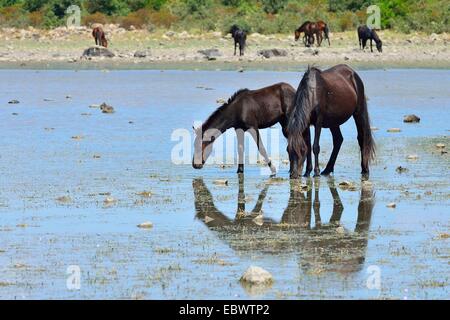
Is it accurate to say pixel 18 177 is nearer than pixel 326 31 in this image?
Yes

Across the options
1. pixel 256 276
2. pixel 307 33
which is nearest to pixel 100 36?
pixel 307 33

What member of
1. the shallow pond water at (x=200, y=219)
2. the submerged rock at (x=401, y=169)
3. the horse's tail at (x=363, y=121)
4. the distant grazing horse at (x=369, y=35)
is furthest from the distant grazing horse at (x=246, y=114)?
the distant grazing horse at (x=369, y=35)

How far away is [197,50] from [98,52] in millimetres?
3640

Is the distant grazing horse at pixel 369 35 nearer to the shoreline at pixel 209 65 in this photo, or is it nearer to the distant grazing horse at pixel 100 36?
the shoreline at pixel 209 65

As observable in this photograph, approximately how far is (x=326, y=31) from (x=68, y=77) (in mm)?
13206

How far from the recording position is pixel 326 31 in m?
45.7

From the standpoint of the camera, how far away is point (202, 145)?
1570cm

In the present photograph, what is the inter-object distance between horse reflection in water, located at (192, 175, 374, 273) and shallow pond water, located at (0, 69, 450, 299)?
2 centimetres

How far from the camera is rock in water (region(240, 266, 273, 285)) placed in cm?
899

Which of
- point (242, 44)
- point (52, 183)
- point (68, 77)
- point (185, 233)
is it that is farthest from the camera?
point (242, 44)

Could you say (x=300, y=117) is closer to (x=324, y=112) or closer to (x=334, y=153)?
(x=324, y=112)

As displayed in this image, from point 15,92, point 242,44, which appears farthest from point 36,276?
point 242,44
